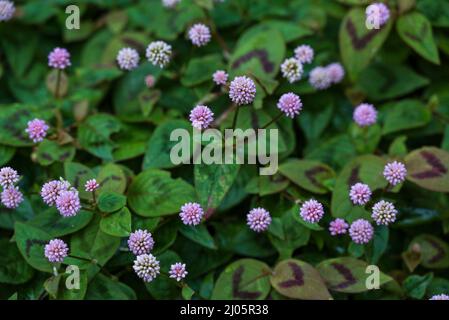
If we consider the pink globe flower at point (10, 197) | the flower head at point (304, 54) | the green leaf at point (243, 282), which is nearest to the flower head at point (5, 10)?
the pink globe flower at point (10, 197)

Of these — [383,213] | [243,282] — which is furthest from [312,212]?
[243,282]

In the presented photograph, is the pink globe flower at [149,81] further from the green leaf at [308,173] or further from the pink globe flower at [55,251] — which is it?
the pink globe flower at [55,251]

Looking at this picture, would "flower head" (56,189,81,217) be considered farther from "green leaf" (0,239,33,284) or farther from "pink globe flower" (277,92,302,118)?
"pink globe flower" (277,92,302,118)

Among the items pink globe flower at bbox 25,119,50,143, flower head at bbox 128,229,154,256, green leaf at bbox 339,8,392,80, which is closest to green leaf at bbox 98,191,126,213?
flower head at bbox 128,229,154,256

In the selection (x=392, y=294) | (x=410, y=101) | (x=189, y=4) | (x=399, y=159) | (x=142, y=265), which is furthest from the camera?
(x=189, y=4)

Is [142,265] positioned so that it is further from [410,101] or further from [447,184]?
[410,101]

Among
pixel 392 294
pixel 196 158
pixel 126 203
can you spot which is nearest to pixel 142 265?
pixel 126 203

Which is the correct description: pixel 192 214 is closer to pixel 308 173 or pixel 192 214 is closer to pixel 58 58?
pixel 308 173
